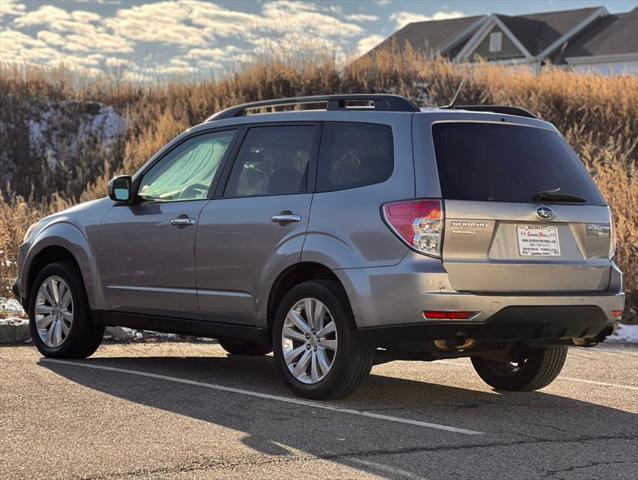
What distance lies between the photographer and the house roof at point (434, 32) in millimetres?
59156

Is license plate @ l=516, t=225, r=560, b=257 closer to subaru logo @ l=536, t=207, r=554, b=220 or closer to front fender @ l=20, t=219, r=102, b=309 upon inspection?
subaru logo @ l=536, t=207, r=554, b=220

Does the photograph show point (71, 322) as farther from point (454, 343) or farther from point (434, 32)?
point (434, 32)

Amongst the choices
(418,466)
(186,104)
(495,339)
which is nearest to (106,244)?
(495,339)

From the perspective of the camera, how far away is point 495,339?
22.1 feet

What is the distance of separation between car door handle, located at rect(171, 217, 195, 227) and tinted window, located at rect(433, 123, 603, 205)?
6.90 ft

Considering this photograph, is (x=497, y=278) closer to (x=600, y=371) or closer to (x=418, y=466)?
(x=418, y=466)

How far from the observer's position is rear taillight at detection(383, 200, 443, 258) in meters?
6.57

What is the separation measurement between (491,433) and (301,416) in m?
1.15

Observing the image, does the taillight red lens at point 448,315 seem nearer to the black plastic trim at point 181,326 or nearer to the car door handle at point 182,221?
the black plastic trim at point 181,326

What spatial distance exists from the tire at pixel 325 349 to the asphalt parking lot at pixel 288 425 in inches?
5.0

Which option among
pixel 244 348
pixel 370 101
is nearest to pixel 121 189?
pixel 244 348

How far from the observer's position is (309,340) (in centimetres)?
718

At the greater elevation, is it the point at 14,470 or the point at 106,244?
the point at 106,244

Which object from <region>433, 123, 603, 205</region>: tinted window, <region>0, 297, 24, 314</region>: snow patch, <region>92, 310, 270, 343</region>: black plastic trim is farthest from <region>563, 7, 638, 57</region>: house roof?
<region>433, 123, 603, 205</region>: tinted window
